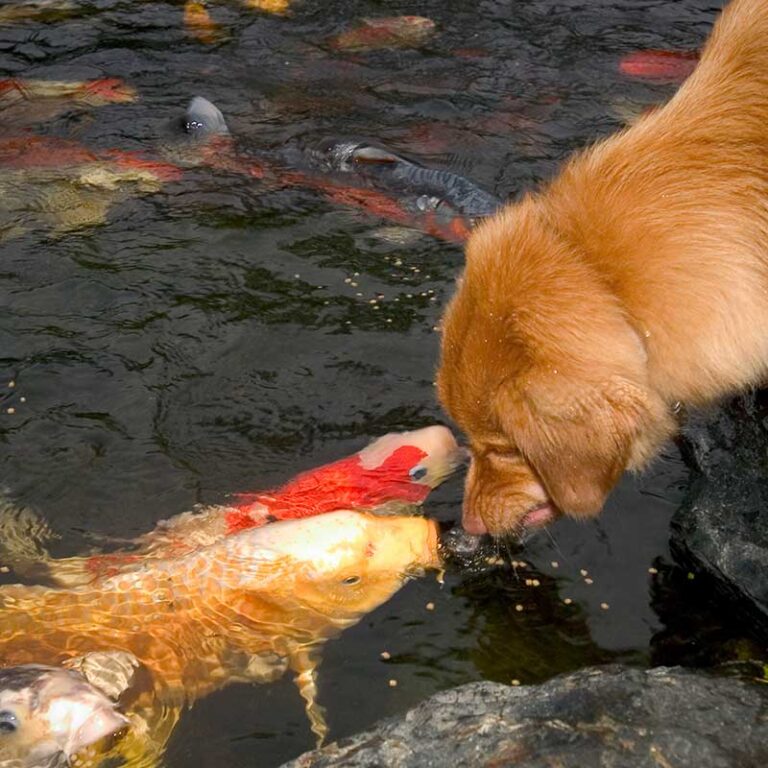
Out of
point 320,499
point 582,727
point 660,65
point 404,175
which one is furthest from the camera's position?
point 660,65

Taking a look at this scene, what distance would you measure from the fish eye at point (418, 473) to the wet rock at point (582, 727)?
5.06 ft

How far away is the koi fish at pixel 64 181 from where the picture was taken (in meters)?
8.58

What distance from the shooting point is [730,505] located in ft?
18.0

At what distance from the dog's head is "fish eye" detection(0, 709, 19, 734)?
6.97 feet

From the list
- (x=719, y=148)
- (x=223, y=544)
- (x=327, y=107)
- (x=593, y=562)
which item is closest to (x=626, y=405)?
(x=719, y=148)

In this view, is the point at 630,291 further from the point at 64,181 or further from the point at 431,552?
the point at 64,181

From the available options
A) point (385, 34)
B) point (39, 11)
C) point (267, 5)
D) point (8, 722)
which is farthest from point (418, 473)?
point (39, 11)

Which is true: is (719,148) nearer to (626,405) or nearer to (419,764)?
(626,405)

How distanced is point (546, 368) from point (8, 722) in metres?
2.53

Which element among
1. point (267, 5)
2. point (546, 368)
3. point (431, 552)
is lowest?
point (431, 552)

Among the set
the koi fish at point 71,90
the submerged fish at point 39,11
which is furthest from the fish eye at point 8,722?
the submerged fish at point 39,11

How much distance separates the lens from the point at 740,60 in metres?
4.55

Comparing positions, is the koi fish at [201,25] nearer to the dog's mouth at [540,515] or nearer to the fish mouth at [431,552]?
the fish mouth at [431,552]

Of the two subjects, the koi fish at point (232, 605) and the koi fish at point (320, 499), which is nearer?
the koi fish at point (232, 605)
